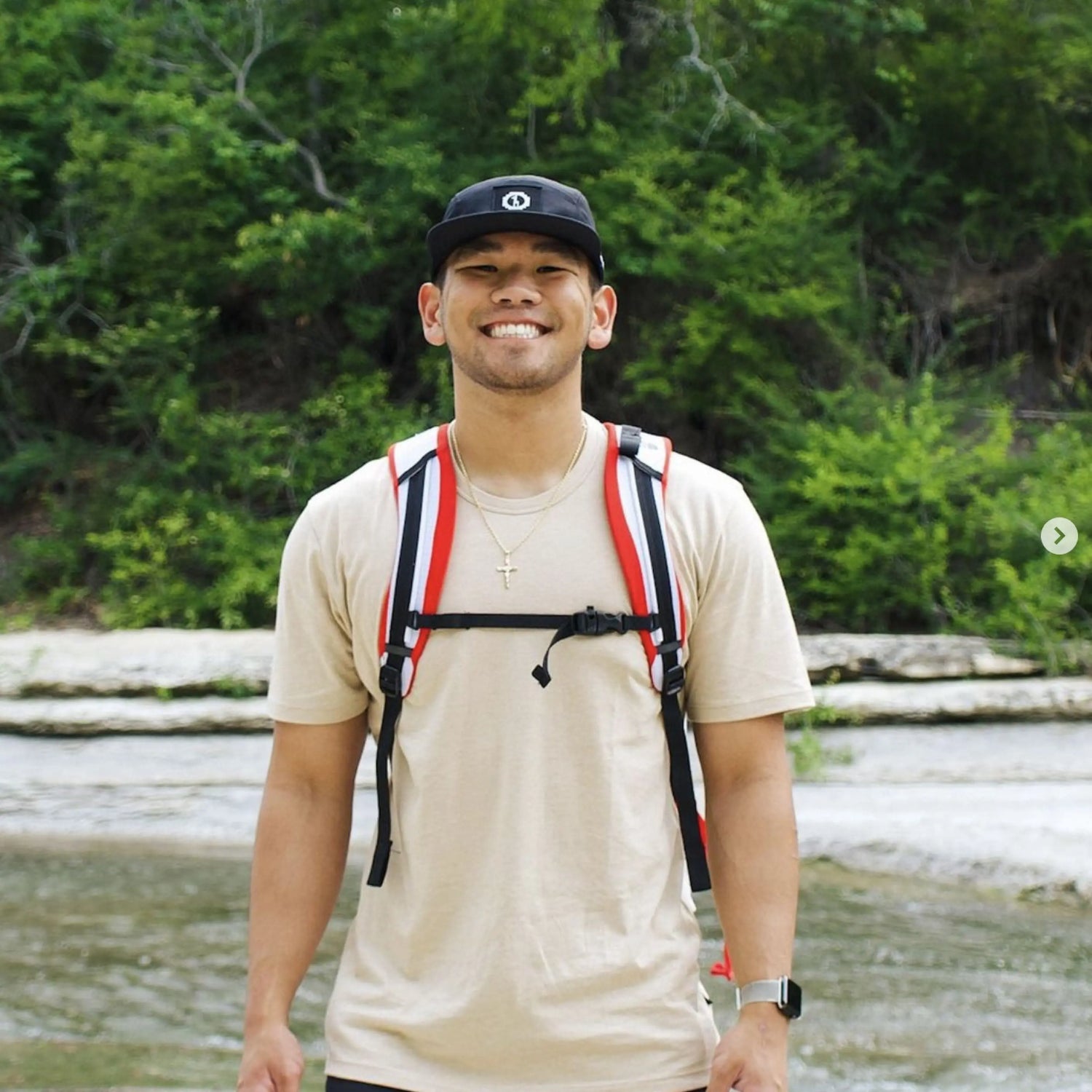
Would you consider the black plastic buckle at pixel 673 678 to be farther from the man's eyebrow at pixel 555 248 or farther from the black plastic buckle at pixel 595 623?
the man's eyebrow at pixel 555 248

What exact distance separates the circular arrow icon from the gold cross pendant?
29.7 ft

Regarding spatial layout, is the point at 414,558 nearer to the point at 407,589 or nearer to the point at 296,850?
the point at 407,589

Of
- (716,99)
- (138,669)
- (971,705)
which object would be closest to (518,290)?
(971,705)

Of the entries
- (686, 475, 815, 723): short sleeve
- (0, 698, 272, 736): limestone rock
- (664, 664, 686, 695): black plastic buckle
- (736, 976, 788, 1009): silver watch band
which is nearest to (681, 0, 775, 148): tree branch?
(0, 698, 272, 736): limestone rock

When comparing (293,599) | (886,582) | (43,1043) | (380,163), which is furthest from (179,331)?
(293,599)

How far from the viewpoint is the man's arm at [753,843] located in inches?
78.2

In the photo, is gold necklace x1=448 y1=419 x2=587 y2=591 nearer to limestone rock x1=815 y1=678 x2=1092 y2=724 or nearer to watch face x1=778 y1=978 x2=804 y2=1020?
watch face x1=778 y1=978 x2=804 y2=1020

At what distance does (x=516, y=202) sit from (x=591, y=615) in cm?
56

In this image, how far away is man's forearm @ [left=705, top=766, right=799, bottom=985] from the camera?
198 centimetres

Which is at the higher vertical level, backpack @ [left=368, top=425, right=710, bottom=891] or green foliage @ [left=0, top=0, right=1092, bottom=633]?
green foliage @ [left=0, top=0, right=1092, bottom=633]

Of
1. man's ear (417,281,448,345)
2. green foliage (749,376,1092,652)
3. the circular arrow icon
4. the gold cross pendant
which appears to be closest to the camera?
the gold cross pendant

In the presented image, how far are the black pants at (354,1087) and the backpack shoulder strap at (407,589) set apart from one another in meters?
0.24

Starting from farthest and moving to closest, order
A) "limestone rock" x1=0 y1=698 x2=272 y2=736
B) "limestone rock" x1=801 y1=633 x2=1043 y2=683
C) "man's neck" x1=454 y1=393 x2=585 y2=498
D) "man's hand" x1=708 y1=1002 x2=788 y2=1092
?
1. "limestone rock" x1=801 y1=633 x2=1043 y2=683
2. "limestone rock" x1=0 y1=698 x2=272 y2=736
3. "man's neck" x1=454 y1=393 x2=585 y2=498
4. "man's hand" x1=708 y1=1002 x2=788 y2=1092

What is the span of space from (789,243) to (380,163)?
3.48 metres
